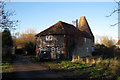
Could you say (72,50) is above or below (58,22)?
below

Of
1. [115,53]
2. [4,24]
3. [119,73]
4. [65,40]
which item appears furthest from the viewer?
[115,53]

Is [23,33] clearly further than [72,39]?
Yes

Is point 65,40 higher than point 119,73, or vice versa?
point 65,40

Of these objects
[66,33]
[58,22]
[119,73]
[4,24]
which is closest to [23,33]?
[58,22]

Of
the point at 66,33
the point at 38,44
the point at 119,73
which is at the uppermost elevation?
the point at 66,33

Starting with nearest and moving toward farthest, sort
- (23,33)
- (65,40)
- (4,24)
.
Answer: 1. (4,24)
2. (65,40)
3. (23,33)

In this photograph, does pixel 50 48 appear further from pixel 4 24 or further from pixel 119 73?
pixel 119 73

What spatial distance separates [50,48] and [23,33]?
43.7 m

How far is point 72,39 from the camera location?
3166cm

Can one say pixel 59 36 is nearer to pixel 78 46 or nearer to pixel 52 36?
pixel 52 36

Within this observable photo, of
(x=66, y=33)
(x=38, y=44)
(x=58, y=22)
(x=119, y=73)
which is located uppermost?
(x=58, y=22)

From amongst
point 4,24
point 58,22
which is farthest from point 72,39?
point 4,24

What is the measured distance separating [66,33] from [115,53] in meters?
12.9

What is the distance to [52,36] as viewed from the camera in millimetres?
31922
